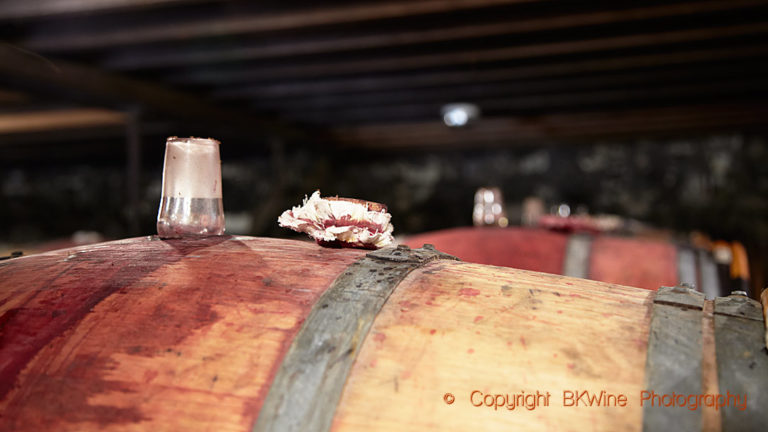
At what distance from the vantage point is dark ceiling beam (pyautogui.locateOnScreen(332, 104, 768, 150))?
6.16 metres

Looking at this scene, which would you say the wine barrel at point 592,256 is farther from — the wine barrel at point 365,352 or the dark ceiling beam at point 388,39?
the wine barrel at point 365,352

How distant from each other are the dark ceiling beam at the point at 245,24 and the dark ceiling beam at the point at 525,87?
186 centimetres

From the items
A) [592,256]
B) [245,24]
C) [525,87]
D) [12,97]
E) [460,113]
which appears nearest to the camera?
[592,256]

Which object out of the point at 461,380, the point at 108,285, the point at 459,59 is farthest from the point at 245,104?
the point at 461,380

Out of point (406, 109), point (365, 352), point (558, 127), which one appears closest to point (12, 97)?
point (406, 109)

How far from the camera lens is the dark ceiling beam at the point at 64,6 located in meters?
3.06

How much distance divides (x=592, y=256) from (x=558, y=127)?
435cm

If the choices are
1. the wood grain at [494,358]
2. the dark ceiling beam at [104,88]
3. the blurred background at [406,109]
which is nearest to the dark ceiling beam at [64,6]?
the blurred background at [406,109]

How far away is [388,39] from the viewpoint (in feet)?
12.2

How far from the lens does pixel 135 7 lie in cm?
320

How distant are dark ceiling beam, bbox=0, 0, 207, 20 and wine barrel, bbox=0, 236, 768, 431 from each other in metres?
2.48

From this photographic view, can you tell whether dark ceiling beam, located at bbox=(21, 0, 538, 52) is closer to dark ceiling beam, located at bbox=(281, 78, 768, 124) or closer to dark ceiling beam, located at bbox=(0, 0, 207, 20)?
dark ceiling beam, located at bbox=(0, 0, 207, 20)

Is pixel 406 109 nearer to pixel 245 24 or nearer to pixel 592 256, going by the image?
pixel 245 24

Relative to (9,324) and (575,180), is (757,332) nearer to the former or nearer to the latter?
(9,324)
